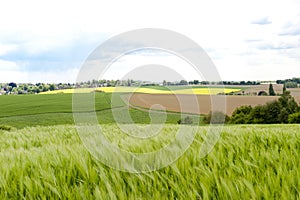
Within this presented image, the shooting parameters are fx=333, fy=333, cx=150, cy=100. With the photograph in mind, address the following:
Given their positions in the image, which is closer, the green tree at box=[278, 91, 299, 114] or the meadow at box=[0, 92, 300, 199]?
the meadow at box=[0, 92, 300, 199]

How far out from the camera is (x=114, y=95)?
3951mm

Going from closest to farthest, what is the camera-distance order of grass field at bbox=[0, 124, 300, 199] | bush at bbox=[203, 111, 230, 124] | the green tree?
1. grass field at bbox=[0, 124, 300, 199]
2. bush at bbox=[203, 111, 230, 124]
3. the green tree

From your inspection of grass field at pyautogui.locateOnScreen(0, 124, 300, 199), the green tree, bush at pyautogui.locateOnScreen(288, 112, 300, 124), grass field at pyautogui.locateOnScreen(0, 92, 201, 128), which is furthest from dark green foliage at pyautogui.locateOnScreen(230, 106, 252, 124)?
grass field at pyautogui.locateOnScreen(0, 124, 300, 199)

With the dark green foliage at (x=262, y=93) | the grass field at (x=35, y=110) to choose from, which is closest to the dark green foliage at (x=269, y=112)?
the dark green foliage at (x=262, y=93)

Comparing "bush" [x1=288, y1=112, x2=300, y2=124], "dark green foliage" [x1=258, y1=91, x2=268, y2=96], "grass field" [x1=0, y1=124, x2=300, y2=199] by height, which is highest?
"grass field" [x1=0, y1=124, x2=300, y2=199]

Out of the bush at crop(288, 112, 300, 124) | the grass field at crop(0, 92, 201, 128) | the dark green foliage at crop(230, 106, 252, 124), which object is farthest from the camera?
the bush at crop(288, 112, 300, 124)

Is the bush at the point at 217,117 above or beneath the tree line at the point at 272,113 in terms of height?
above

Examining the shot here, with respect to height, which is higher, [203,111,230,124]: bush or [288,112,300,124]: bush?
[203,111,230,124]: bush

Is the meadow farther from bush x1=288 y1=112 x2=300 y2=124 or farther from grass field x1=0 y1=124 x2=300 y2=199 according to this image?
bush x1=288 y1=112 x2=300 y2=124

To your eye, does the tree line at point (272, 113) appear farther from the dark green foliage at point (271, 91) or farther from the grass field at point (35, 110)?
the grass field at point (35, 110)

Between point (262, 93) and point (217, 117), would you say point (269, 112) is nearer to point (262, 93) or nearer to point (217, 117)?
point (262, 93)

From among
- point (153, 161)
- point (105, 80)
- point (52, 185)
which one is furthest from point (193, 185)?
point (105, 80)

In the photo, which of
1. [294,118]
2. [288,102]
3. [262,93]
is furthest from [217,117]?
[288,102]

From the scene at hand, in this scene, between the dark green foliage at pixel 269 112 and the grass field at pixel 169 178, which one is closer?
the grass field at pixel 169 178
